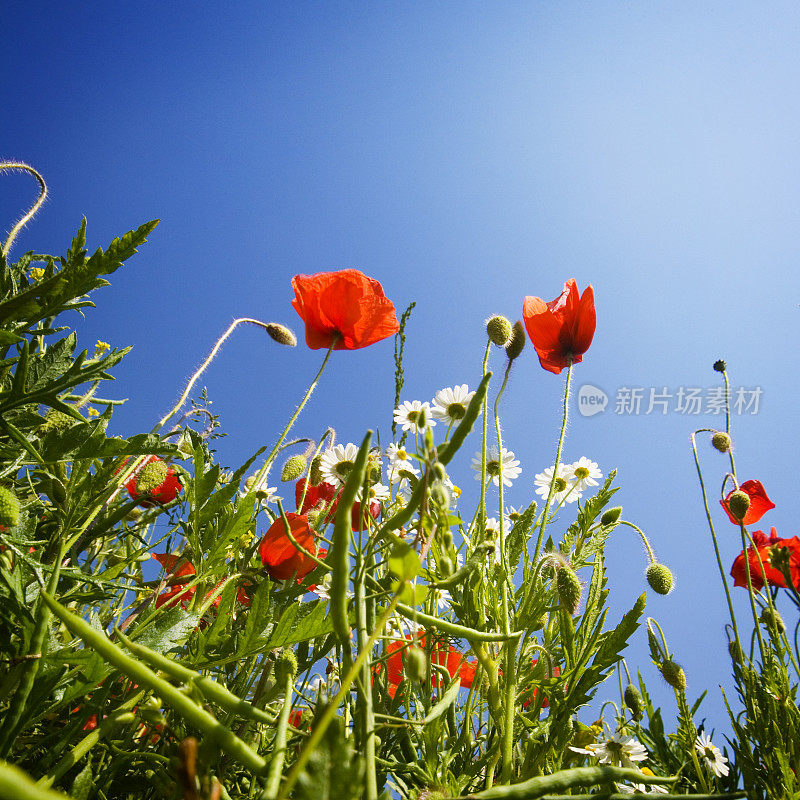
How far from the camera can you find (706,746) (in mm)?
958

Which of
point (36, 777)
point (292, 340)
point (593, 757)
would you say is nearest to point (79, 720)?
point (36, 777)

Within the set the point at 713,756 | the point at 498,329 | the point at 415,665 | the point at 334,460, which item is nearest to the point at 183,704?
the point at 415,665

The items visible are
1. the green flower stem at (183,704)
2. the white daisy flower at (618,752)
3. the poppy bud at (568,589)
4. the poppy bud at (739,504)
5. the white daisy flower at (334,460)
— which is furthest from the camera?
the poppy bud at (739,504)

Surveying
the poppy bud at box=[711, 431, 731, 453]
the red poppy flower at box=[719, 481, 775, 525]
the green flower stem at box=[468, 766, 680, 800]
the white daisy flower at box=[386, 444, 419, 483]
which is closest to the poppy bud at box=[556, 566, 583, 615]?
the green flower stem at box=[468, 766, 680, 800]

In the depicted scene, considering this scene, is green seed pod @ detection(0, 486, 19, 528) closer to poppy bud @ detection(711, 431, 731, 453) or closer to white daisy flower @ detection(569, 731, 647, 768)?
white daisy flower @ detection(569, 731, 647, 768)

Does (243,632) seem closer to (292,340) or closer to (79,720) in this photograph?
(79,720)

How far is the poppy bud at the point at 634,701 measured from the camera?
0.97 metres

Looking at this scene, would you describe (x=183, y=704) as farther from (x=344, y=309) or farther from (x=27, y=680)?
(x=344, y=309)

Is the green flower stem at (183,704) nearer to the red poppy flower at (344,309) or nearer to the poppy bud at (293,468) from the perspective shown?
Result: the poppy bud at (293,468)

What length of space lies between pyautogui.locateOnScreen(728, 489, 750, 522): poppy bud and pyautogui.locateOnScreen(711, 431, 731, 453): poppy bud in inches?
11.5

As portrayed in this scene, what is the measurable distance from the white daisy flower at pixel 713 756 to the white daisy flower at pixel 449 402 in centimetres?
66

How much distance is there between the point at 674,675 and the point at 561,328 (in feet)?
2.03

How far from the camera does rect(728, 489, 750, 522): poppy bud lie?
120cm

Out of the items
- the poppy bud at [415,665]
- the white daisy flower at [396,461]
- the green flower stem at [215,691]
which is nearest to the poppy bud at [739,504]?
the white daisy flower at [396,461]
